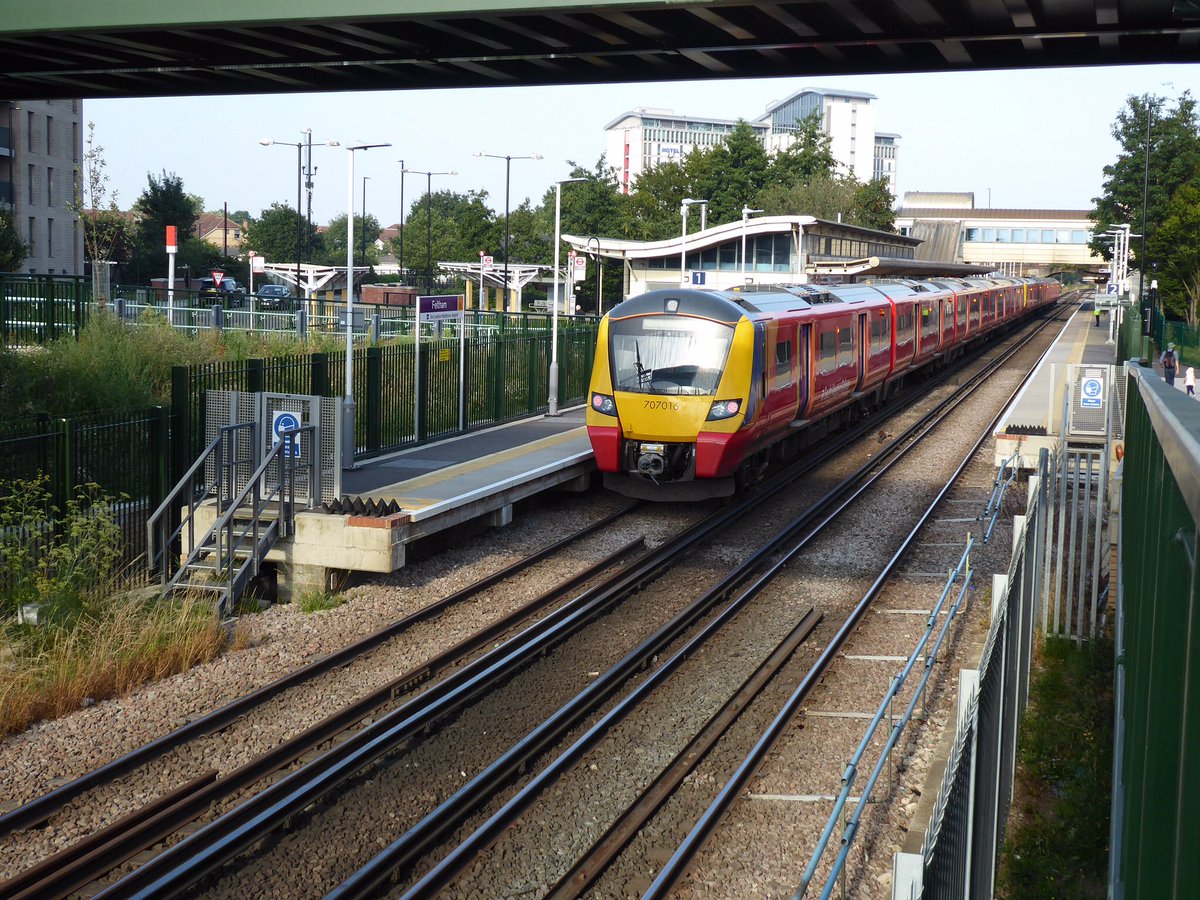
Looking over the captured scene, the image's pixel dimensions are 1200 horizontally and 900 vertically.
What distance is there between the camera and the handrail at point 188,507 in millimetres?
13389

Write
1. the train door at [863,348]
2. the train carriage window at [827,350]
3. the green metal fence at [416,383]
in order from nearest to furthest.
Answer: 1. the green metal fence at [416,383]
2. the train carriage window at [827,350]
3. the train door at [863,348]

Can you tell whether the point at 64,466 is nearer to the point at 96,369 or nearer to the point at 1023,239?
the point at 96,369

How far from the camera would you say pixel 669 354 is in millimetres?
16641

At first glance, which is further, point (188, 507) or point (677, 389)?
point (677, 389)

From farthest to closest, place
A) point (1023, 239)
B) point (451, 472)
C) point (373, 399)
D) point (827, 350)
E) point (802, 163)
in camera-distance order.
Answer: point (1023, 239) < point (802, 163) < point (827, 350) < point (373, 399) < point (451, 472)

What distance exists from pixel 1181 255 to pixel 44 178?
4226 cm

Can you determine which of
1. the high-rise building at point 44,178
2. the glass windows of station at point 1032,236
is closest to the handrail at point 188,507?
the high-rise building at point 44,178

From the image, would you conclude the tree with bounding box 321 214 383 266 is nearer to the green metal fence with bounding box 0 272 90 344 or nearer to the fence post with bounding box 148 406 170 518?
the green metal fence with bounding box 0 272 90 344

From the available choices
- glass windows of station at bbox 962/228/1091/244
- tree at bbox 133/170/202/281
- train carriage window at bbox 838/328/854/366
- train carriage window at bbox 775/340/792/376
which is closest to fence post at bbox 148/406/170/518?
train carriage window at bbox 775/340/792/376

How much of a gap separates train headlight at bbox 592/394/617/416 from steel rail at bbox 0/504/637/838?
11.3 ft

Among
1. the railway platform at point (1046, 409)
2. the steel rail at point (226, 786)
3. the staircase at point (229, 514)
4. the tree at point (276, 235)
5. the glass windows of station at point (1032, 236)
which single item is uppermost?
the glass windows of station at point (1032, 236)

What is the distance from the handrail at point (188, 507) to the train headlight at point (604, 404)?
462 cm

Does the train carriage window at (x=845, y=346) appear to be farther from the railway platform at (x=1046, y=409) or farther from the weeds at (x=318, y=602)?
the weeds at (x=318, y=602)

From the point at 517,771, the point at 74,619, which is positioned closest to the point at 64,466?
the point at 74,619
